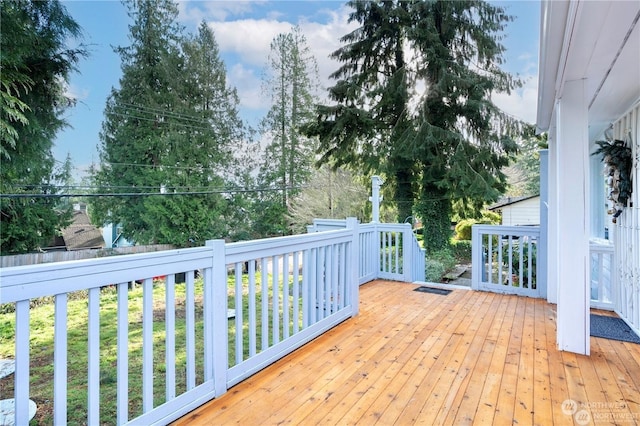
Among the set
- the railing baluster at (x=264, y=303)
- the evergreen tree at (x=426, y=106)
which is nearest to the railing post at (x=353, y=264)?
the railing baluster at (x=264, y=303)

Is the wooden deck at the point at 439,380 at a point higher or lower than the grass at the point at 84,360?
higher

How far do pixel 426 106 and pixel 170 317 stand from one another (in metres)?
9.90

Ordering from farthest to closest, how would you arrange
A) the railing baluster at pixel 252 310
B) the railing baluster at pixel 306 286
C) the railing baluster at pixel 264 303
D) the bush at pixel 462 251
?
the bush at pixel 462 251 → the railing baluster at pixel 306 286 → the railing baluster at pixel 264 303 → the railing baluster at pixel 252 310

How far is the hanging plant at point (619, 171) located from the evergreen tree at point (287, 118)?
36.4 feet

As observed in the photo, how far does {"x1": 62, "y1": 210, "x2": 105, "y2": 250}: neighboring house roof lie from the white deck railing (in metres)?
5.83

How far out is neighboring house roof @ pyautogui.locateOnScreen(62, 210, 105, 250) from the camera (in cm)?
879

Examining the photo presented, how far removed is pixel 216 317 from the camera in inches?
73.5

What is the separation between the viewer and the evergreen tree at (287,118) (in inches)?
539

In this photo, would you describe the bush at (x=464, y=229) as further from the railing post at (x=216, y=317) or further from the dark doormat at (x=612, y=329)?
the railing post at (x=216, y=317)

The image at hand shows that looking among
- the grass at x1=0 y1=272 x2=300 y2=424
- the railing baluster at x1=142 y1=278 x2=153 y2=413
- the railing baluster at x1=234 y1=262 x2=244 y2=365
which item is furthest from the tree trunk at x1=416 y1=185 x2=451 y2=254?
the railing baluster at x1=142 y1=278 x2=153 y2=413

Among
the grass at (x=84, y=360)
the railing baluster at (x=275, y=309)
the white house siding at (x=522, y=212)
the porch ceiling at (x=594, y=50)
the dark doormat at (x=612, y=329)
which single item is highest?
the porch ceiling at (x=594, y=50)

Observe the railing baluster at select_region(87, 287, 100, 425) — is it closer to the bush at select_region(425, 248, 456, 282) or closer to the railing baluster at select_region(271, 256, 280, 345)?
the railing baluster at select_region(271, 256, 280, 345)

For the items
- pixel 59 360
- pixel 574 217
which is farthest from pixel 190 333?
pixel 574 217

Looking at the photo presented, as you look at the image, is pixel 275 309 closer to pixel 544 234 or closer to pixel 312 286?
pixel 312 286
